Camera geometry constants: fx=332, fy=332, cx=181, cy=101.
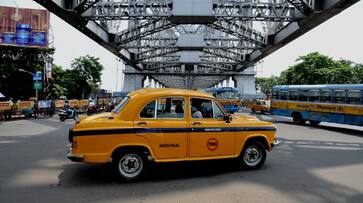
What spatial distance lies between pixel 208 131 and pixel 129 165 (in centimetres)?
182

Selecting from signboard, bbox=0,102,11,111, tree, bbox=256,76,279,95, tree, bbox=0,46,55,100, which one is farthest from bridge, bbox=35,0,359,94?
tree, bbox=256,76,279,95

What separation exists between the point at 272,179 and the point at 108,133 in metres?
3.57

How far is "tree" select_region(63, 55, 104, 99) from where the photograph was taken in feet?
235

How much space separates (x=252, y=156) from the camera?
8.02m

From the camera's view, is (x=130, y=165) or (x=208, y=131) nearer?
(x=130, y=165)

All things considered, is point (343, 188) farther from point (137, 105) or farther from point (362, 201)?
point (137, 105)

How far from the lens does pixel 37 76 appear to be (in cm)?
3058

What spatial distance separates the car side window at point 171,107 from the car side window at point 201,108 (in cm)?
26

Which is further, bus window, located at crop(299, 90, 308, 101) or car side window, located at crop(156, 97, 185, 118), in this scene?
bus window, located at crop(299, 90, 308, 101)

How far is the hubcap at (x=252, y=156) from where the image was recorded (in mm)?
7945

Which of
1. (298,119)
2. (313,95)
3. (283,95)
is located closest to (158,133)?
(313,95)

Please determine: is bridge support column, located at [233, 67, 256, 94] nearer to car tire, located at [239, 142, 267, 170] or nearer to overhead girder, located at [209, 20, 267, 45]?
overhead girder, located at [209, 20, 267, 45]

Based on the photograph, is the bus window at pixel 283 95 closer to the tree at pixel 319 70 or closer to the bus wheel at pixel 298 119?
the bus wheel at pixel 298 119

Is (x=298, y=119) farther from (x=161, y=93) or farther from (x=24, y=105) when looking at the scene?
(x=24, y=105)
